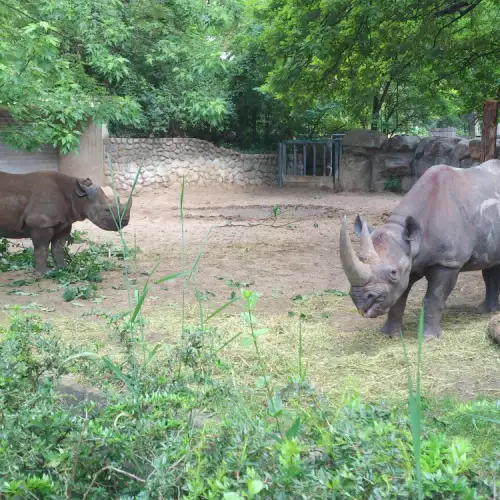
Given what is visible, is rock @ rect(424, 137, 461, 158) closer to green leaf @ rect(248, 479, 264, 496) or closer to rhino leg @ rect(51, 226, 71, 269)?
rhino leg @ rect(51, 226, 71, 269)

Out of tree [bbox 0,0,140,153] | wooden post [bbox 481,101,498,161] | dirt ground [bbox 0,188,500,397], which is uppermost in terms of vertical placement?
tree [bbox 0,0,140,153]

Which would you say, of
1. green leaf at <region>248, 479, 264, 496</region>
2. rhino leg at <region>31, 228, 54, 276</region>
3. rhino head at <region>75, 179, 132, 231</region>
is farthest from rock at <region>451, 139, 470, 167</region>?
green leaf at <region>248, 479, 264, 496</region>

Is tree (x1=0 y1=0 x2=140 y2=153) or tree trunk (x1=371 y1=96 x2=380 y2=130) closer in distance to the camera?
tree (x1=0 y1=0 x2=140 y2=153)

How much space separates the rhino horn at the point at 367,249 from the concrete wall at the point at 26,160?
12857 mm

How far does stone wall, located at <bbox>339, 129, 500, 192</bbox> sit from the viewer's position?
16.9 metres

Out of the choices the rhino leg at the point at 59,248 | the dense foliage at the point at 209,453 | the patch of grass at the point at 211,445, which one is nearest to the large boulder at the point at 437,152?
the rhino leg at the point at 59,248

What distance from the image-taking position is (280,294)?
23.2 ft

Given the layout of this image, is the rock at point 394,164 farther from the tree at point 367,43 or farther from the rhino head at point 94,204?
the rhino head at point 94,204

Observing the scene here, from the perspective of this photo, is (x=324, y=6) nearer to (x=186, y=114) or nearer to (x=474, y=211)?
(x=474, y=211)

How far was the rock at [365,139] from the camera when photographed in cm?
1803

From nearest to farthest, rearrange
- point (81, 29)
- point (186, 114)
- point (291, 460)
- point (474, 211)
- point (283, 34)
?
point (291, 460) → point (474, 211) → point (81, 29) → point (283, 34) → point (186, 114)

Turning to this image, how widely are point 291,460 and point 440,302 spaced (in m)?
3.59

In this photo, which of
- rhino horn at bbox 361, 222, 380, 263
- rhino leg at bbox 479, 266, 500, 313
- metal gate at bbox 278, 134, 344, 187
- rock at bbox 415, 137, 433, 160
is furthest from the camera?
metal gate at bbox 278, 134, 344, 187

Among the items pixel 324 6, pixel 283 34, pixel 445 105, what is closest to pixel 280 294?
pixel 324 6
